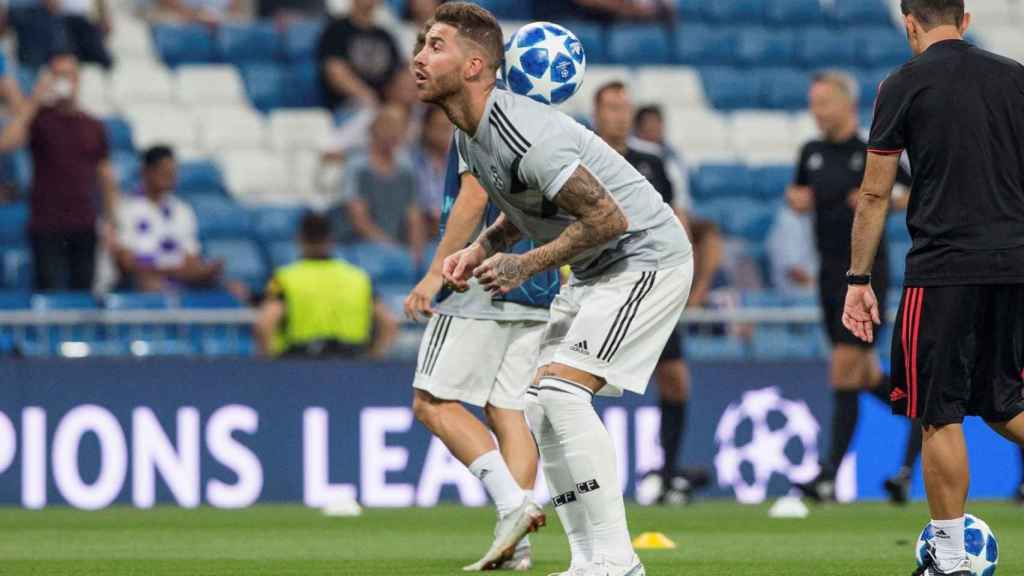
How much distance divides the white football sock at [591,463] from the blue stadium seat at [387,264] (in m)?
8.52

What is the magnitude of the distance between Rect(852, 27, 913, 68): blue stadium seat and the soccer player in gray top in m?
13.8

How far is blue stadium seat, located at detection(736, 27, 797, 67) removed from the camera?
64.6 feet

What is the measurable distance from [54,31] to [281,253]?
105 inches

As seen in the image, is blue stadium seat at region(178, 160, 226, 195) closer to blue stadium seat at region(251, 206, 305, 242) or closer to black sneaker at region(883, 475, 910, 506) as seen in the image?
blue stadium seat at region(251, 206, 305, 242)

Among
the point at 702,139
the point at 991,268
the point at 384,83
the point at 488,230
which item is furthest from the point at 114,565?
the point at 702,139

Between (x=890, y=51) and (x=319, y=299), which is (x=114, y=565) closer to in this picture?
(x=319, y=299)

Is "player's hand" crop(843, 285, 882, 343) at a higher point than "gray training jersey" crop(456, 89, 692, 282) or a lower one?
lower

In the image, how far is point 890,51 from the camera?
20047 millimetres

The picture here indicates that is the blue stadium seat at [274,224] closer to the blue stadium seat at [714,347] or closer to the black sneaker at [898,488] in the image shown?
the blue stadium seat at [714,347]

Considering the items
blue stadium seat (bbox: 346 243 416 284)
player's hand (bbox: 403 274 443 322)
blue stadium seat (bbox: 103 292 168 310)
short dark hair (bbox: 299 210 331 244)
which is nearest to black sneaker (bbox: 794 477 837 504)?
short dark hair (bbox: 299 210 331 244)

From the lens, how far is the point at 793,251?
15734 millimetres

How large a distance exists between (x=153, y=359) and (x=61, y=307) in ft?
2.97

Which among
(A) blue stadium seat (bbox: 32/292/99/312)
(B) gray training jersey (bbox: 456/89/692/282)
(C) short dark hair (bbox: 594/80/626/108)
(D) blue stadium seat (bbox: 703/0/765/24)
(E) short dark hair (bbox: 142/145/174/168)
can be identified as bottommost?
(A) blue stadium seat (bbox: 32/292/99/312)

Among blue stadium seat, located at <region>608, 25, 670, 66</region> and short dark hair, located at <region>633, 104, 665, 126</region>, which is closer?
short dark hair, located at <region>633, 104, 665, 126</region>
